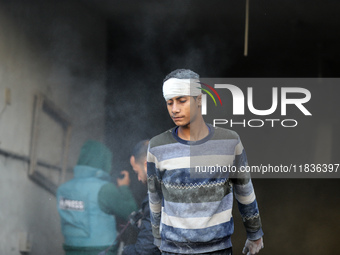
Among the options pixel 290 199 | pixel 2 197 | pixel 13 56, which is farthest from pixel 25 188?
pixel 290 199

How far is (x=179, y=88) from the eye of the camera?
13.8ft

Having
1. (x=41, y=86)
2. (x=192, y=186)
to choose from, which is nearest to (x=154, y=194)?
(x=192, y=186)

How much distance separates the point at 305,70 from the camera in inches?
188

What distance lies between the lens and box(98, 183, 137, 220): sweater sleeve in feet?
15.9

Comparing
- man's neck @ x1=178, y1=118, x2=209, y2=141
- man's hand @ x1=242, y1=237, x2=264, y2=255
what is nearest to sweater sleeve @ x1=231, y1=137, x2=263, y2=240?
man's hand @ x1=242, y1=237, x2=264, y2=255

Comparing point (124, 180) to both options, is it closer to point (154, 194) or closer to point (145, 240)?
point (145, 240)

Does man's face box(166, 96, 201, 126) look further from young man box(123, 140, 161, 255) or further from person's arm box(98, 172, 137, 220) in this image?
person's arm box(98, 172, 137, 220)

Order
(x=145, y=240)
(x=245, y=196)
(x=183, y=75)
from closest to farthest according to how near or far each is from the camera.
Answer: (x=245, y=196) → (x=183, y=75) → (x=145, y=240)

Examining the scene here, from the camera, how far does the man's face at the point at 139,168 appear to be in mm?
4852

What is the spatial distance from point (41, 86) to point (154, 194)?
5.10ft

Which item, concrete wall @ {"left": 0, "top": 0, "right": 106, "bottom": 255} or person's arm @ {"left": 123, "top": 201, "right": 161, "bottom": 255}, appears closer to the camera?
person's arm @ {"left": 123, "top": 201, "right": 161, "bottom": 255}

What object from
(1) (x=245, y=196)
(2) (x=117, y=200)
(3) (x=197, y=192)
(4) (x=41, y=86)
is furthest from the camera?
(4) (x=41, y=86)

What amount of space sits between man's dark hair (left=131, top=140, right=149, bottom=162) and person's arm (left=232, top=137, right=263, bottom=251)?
3.16 feet

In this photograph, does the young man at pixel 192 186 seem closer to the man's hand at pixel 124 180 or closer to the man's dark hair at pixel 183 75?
the man's dark hair at pixel 183 75
